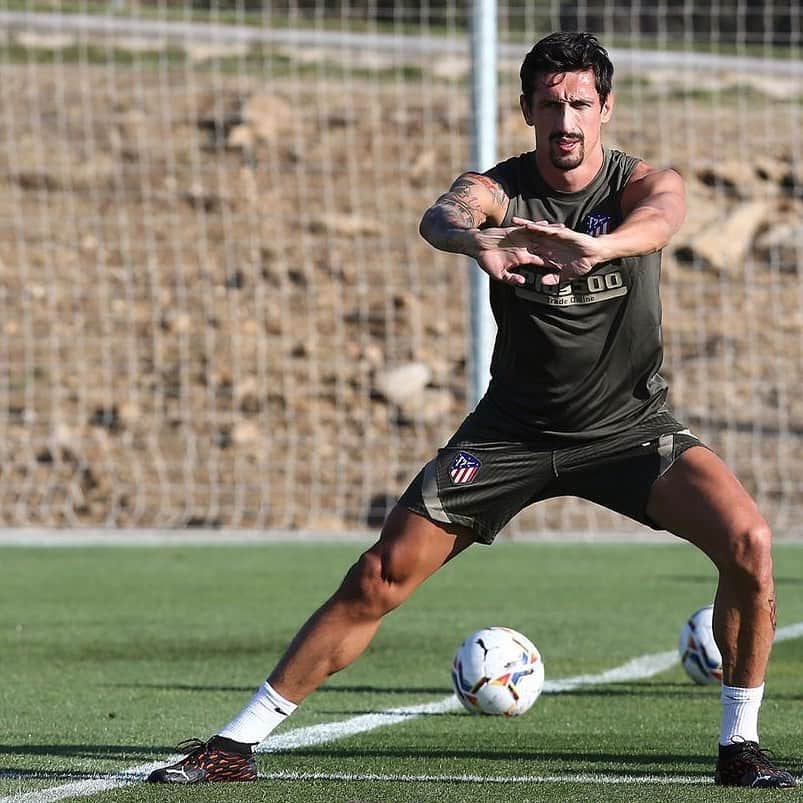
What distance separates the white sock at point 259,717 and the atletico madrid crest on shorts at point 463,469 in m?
0.84

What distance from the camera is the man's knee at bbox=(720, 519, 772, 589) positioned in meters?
5.74

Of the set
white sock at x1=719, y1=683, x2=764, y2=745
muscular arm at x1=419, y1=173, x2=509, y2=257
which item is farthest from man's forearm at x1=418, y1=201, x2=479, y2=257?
white sock at x1=719, y1=683, x2=764, y2=745

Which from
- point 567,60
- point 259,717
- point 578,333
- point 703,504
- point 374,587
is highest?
point 567,60

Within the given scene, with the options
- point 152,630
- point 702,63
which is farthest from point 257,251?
point 152,630

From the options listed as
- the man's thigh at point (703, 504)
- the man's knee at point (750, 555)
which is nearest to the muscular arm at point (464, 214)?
the man's thigh at point (703, 504)

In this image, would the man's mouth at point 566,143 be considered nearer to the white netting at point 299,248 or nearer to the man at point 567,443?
the man at point 567,443

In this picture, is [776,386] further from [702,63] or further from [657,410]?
[657,410]

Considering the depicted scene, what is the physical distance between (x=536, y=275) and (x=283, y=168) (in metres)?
21.8

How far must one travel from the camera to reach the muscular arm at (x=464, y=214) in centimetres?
550

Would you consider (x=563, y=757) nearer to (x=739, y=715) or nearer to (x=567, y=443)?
(x=739, y=715)

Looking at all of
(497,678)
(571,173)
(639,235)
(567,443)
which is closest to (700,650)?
(497,678)

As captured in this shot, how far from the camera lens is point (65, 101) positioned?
28.3 meters

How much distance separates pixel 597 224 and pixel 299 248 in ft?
66.2

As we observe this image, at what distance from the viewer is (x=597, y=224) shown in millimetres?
5902
